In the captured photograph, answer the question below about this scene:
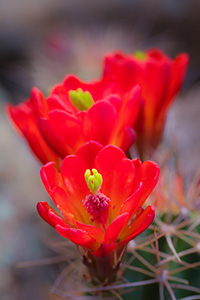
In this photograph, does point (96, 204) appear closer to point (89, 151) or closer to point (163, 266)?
point (89, 151)

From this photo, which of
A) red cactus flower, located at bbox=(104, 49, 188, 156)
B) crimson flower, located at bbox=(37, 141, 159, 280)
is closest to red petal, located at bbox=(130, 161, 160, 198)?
crimson flower, located at bbox=(37, 141, 159, 280)

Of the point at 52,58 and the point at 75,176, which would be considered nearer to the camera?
the point at 75,176

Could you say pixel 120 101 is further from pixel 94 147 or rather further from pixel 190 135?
pixel 190 135

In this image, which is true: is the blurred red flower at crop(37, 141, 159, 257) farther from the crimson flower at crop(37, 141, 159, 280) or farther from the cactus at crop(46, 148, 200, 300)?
the cactus at crop(46, 148, 200, 300)

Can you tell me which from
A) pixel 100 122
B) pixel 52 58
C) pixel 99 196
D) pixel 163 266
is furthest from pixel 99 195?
pixel 52 58

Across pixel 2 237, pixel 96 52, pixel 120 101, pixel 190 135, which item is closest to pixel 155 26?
pixel 96 52
